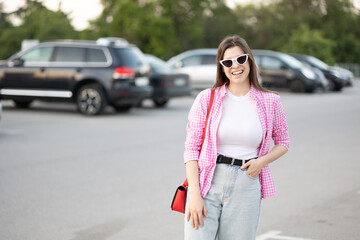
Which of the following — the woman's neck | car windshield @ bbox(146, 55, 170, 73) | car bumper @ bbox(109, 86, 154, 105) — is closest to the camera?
the woman's neck

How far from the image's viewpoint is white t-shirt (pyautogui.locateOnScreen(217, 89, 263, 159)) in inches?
125

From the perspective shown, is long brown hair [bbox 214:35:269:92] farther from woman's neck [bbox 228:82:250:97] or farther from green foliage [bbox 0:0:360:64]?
green foliage [bbox 0:0:360:64]

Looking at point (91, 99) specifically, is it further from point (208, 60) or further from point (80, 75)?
point (208, 60)

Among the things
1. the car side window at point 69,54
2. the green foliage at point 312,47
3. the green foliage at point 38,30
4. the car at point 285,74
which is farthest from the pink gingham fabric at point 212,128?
the green foliage at point 38,30

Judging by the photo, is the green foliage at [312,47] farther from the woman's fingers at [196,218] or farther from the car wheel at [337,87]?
the woman's fingers at [196,218]

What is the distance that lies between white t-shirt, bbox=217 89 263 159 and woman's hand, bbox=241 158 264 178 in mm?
48

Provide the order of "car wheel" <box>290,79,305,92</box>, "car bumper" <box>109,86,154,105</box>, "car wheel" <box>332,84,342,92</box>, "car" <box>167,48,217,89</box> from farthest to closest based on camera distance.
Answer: "car wheel" <box>332,84,342,92</box>
"car wheel" <box>290,79,305,92</box>
"car" <box>167,48,217,89</box>
"car bumper" <box>109,86,154,105</box>

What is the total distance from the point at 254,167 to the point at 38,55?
1401 centimetres

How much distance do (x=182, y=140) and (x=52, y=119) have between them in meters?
4.63

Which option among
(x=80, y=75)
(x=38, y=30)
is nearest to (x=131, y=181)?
(x=80, y=75)

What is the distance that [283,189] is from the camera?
7242mm

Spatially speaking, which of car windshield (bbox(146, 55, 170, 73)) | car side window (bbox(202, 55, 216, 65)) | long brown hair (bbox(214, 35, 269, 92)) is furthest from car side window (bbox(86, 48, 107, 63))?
long brown hair (bbox(214, 35, 269, 92))

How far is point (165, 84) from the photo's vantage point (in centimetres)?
1805

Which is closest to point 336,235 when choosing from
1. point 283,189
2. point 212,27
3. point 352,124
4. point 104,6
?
point 283,189
